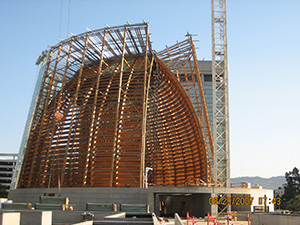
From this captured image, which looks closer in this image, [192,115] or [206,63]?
[192,115]

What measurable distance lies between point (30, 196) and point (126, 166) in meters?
8.97

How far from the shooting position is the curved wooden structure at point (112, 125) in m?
30.8

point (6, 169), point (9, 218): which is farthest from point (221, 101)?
point (6, 169)

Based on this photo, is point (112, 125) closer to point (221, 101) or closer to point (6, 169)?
point (221, 101)

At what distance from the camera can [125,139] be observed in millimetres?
31406

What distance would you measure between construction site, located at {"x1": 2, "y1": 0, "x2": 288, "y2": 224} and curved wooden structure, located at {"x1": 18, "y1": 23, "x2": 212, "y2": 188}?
0.36ft

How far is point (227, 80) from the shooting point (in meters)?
38.0

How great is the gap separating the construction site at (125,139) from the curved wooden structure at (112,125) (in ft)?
0.36

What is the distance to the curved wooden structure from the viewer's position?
30828 millimetres

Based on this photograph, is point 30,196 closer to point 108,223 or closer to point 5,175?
point 108,223

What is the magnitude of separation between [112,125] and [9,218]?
750 inches

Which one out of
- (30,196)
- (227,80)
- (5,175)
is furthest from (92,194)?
(5,175)
